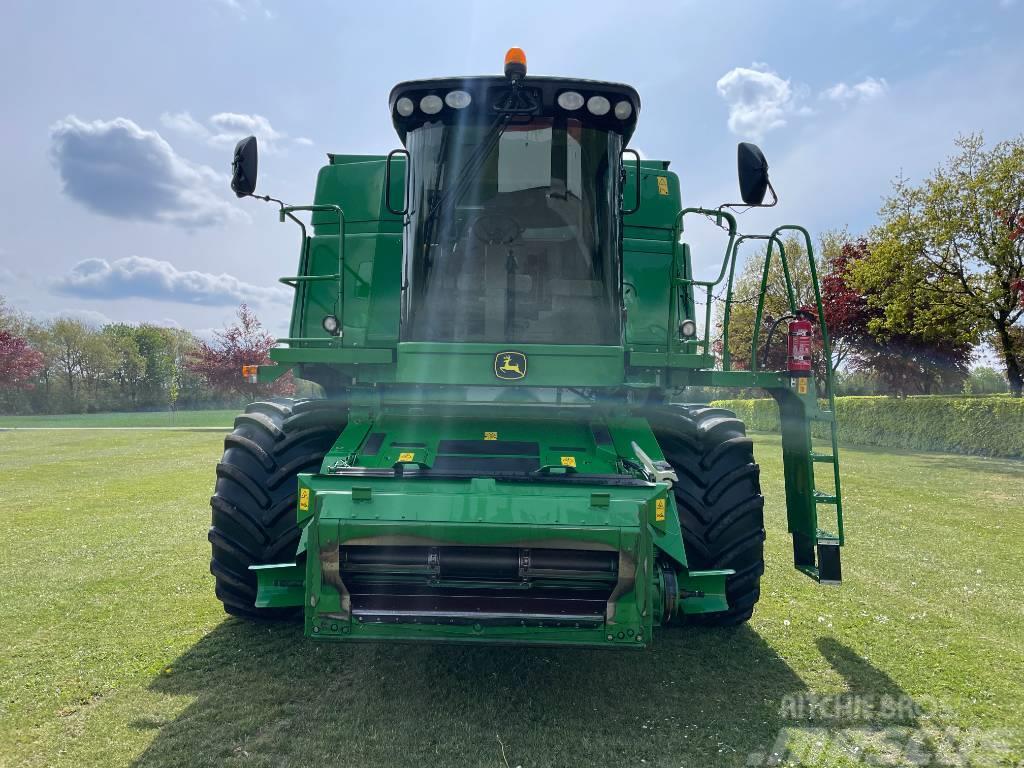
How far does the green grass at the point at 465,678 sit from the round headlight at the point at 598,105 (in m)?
3.20

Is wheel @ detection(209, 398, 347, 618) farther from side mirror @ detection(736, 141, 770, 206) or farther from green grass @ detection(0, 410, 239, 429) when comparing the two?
green grass @ detection(0, 410, 239, 429)

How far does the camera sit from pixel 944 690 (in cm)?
385

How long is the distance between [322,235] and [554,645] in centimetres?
369

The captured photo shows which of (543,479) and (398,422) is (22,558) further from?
(543,479)

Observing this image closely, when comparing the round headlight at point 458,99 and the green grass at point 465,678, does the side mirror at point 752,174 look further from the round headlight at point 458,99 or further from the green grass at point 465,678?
the green grass at point 465,678

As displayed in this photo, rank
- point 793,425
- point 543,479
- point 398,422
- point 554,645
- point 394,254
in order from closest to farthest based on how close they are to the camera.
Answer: point 554,645
point 543,479
point 398,422
point 793,425
point 394,254

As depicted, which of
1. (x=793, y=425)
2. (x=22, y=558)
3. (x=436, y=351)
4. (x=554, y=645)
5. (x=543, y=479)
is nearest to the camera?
(x=554, y=645)

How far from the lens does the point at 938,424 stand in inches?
755

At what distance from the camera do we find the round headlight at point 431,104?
404 centimetres

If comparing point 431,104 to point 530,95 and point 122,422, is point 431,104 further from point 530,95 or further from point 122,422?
point 122,422

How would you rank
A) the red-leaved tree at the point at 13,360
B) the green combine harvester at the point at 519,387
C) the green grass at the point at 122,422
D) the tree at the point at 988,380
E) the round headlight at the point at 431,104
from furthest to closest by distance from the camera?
the tree at the point at 988,380 → the green grass at the point at 122,422 → the red-leaved tree at the point at 13,360 → the round headlight at the point at 431,104 → the green combine harvester at the point at 519,387

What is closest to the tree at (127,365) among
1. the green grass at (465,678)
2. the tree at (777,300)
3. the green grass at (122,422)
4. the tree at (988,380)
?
the green grass at (122,422)

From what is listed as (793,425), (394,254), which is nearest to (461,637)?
(793,425)

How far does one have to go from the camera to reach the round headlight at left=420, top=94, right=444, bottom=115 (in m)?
4.04
